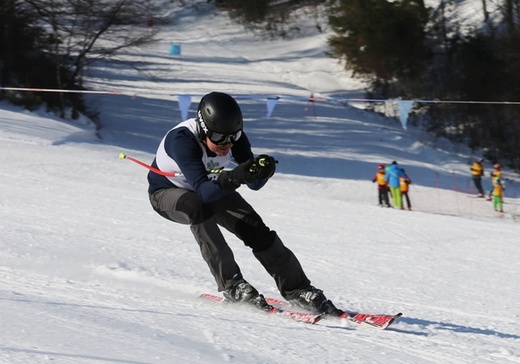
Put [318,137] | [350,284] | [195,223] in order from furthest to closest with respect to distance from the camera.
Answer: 1. [318,137]
2. [350,284]
3. [195,223]

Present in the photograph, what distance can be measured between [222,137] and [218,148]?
0.34 ft

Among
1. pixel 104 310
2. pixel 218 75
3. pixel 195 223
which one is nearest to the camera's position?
pixel 104 310

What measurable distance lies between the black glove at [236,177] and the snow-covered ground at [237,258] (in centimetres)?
78

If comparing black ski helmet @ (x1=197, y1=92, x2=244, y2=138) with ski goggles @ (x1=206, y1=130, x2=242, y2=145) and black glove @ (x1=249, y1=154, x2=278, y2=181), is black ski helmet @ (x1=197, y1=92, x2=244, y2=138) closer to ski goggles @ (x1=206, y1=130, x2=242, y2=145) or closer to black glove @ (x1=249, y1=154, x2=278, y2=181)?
ski goggles @ (x1=206, y1=130, x2=242, y2=145)

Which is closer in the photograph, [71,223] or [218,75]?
[71,223]

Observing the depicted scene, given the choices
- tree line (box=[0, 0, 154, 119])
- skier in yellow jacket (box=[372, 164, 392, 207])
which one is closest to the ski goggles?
skier in yellow jacket (box=[372, 164, 392, 207])

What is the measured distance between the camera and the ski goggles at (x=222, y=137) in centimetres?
575

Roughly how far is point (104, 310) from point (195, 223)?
0.95 metres

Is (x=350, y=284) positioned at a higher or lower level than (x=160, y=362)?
lower

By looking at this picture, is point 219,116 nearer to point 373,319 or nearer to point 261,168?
point 261,168

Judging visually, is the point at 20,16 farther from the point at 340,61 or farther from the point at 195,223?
the point at 195,223

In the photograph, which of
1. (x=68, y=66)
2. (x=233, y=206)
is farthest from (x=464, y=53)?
(x=233, y=206)

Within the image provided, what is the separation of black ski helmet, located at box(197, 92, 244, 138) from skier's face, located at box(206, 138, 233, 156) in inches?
4.2

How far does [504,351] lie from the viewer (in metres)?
5.36
